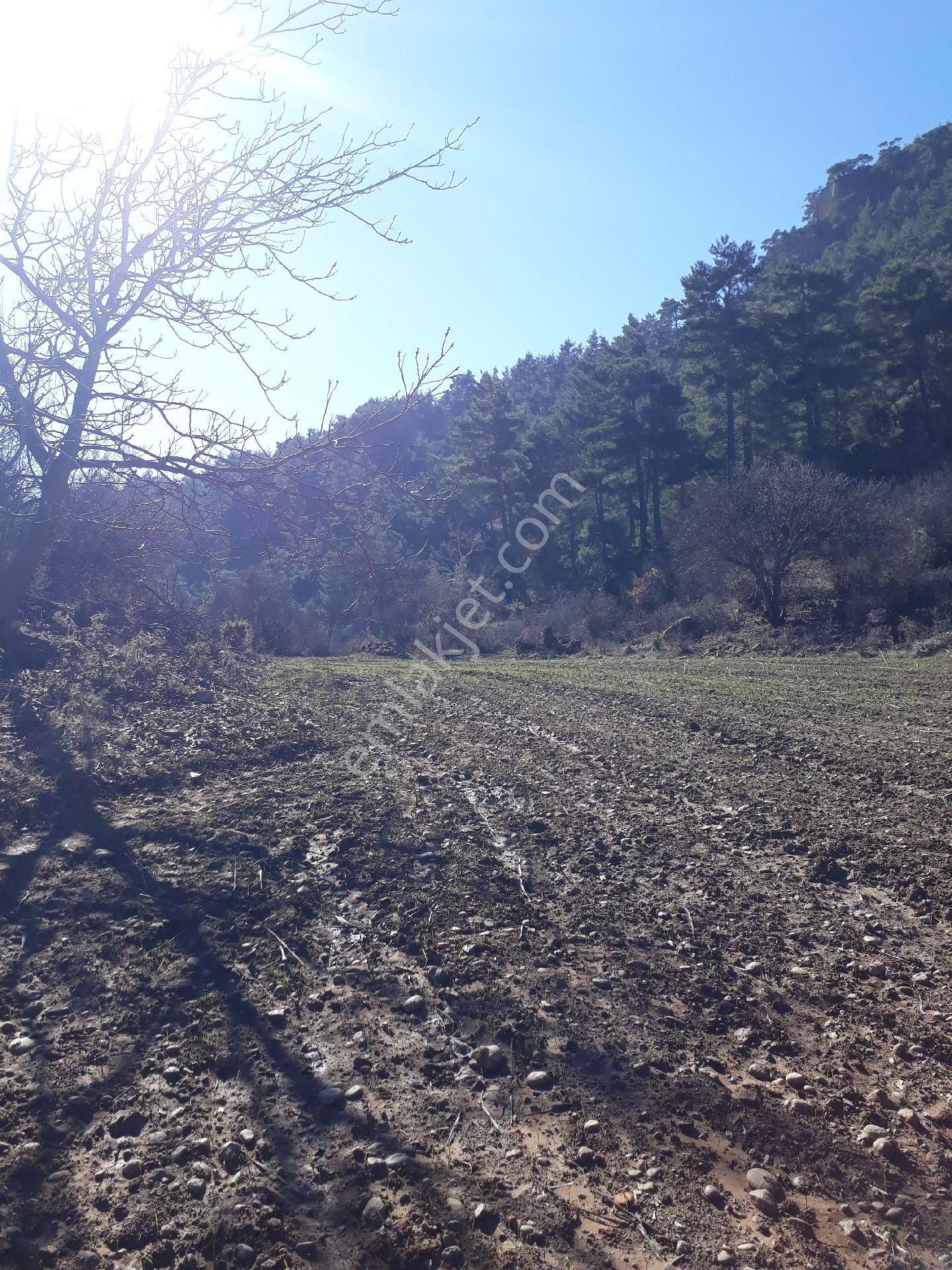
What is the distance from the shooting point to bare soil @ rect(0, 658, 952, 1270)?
2500 mm

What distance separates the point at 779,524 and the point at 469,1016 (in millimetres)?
23420

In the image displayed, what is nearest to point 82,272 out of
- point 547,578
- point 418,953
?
point 418,953

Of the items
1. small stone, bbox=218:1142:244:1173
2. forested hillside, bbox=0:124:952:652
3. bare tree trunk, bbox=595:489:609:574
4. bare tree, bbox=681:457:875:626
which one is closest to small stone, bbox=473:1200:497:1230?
small stone, bbox=218:1142:244:1173

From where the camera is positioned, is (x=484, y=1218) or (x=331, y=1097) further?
(x=331, y=1097)

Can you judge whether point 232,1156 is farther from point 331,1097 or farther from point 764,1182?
point 764,1182

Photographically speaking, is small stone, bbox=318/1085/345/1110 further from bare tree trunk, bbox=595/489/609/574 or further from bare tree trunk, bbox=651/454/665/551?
bare tree trunk, bbox=595/489/609/574

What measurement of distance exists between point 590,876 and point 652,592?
95.9 ft

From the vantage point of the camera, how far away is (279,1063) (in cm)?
320

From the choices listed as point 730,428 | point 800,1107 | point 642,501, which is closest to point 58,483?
point 800,1107

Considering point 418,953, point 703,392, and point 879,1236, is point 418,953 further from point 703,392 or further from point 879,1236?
point 703,392

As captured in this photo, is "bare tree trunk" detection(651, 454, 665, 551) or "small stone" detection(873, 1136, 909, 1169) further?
"bare tree trunk" detection(651, 454, 665, 551)

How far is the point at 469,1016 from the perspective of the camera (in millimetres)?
3549

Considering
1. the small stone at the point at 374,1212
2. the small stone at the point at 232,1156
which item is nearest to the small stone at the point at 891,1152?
the small stone at the point at 374,1212

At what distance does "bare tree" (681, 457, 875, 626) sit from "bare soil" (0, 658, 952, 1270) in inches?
741
